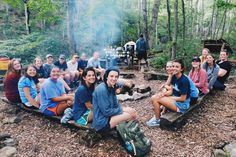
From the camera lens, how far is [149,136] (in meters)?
4.93

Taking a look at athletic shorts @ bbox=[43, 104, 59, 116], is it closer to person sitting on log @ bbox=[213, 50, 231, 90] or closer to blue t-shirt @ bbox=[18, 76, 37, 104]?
blue t-shirt @ bbox=[18, 76, 37, 104]

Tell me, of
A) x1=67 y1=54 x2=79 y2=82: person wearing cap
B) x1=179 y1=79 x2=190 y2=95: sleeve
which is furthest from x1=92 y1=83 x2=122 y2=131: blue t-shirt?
x1=67 y1=54 x2=79 y2=82: person wearing cap

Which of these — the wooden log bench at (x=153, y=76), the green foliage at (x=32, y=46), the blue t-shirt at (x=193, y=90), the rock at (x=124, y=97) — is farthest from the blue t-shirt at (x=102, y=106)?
the green foliage at (x=32, y=46)

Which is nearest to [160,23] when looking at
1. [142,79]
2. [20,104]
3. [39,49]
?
[39,49]

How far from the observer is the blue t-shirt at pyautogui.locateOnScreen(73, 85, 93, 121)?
463cm

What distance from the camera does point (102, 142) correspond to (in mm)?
4578

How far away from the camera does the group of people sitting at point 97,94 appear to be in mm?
4387

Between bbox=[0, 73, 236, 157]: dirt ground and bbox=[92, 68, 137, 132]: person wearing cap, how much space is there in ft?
1.31

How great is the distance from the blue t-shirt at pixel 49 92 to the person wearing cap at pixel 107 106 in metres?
1.37

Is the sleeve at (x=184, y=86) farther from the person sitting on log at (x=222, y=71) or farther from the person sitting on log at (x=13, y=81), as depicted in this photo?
the person sitting on log at (x=13, y=81)

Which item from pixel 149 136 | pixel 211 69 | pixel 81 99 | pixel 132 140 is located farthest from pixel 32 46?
pixel 132 140

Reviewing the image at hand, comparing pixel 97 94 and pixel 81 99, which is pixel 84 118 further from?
pixel 97 94

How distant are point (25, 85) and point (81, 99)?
1865mm

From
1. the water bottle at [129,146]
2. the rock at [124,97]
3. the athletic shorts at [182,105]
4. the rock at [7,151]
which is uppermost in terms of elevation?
the athletic shorts at [182,105]
